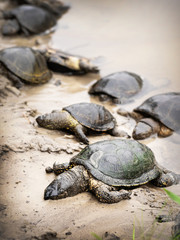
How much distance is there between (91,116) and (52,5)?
28.4 feet

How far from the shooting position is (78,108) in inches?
180

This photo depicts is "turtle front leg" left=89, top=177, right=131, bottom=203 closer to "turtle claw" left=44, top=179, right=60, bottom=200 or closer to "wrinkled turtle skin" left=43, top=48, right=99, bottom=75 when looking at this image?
"turtle claw" left=44, top=179, right=60, bottom=200

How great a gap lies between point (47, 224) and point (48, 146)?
151 cm

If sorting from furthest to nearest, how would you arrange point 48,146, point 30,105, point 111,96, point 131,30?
point 131,30
point 111,96
point 30,105
point 48,146

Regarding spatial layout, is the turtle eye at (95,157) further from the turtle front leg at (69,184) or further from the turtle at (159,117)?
the turtle at (159,117)

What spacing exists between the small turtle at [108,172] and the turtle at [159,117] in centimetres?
137

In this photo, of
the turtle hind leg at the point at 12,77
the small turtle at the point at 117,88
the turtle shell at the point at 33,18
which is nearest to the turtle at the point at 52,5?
the turtle shell at the point at 33,18

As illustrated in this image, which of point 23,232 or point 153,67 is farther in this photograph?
point 153,67

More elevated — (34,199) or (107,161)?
(107,161)

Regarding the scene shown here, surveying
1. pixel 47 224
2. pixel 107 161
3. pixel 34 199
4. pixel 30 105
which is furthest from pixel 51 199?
pixel 30 105

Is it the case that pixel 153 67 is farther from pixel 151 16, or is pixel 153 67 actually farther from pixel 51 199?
pixel 51 199

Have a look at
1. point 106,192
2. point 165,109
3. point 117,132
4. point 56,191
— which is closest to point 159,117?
point 165,109

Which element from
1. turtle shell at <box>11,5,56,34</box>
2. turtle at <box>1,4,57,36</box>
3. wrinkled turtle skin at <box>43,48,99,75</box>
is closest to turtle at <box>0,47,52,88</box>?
wrinkled turtle skin at <box>43,48,99,75</box>

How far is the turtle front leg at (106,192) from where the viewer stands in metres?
3.00
